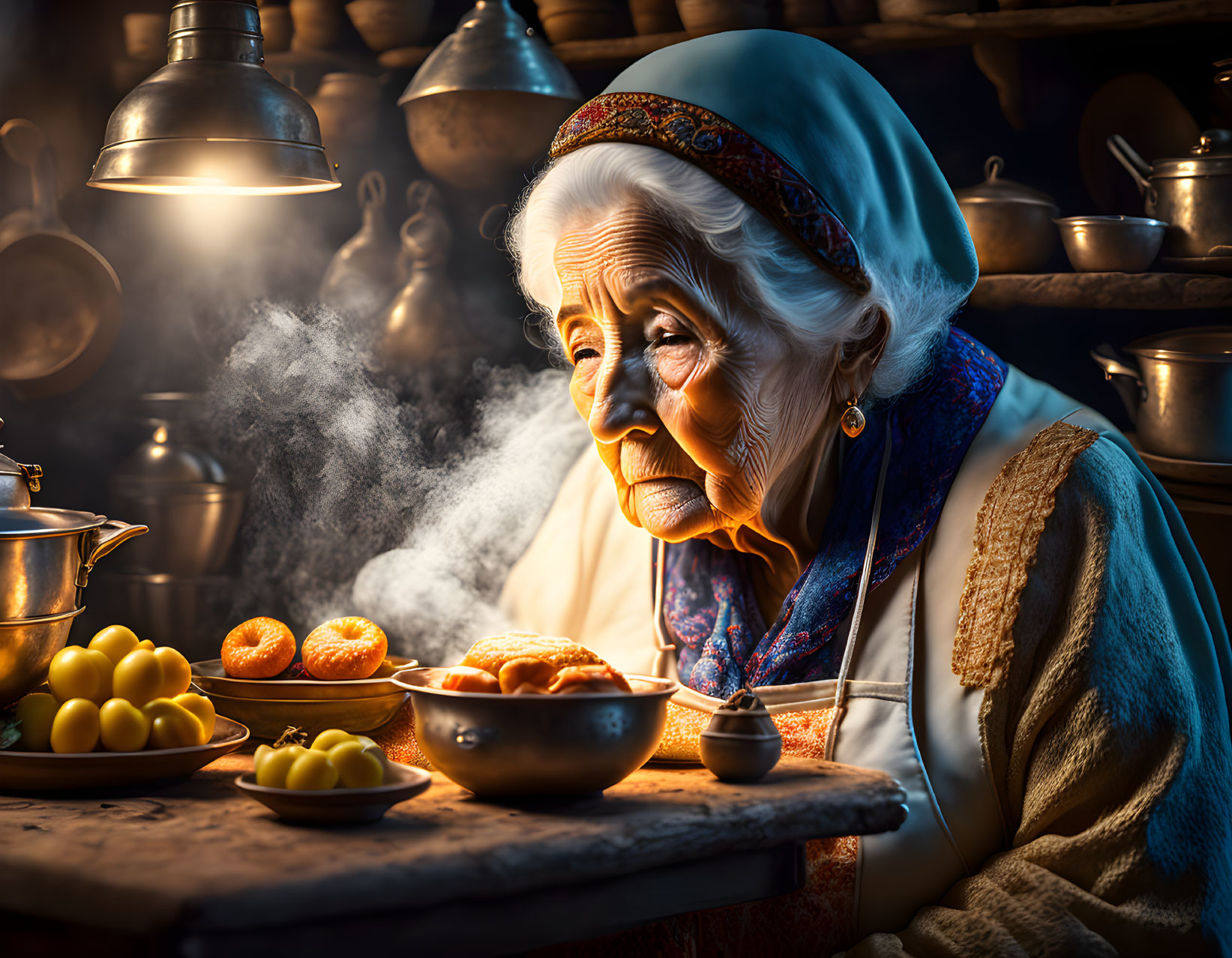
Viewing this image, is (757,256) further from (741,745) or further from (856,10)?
(856,10)

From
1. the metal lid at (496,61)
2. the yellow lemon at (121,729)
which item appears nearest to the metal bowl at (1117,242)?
the metal lid at (496,61)

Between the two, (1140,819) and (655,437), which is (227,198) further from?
(1140,819)

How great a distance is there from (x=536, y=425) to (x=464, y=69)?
4.50ft

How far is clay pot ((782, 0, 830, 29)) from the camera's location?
10.2 feet

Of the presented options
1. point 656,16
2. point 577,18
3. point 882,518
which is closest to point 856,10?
point 656,16

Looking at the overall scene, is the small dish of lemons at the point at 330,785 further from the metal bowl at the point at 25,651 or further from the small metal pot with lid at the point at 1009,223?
the small metal pot with lid at the point at 1009,223

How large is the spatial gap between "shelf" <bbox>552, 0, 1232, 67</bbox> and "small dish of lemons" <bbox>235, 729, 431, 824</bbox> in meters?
2.15

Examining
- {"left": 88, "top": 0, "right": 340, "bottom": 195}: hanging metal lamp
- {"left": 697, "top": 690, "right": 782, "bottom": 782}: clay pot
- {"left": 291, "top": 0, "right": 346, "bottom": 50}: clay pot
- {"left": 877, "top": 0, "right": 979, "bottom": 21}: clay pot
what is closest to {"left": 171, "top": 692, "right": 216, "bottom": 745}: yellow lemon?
{"left": 697, "top": 690, "right": 782, "bottom": 782}: clay pot

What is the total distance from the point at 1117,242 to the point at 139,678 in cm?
245

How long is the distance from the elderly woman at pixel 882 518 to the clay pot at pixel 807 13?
5.02 feet

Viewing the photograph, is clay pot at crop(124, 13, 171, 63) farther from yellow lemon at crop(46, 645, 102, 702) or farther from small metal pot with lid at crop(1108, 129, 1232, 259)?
yellow lemon at crop(46, 645, 102, 702)

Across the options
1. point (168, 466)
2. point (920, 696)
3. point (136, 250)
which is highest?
point (136, 250)

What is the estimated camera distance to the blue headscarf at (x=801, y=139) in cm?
159

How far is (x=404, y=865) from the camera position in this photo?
950mm
